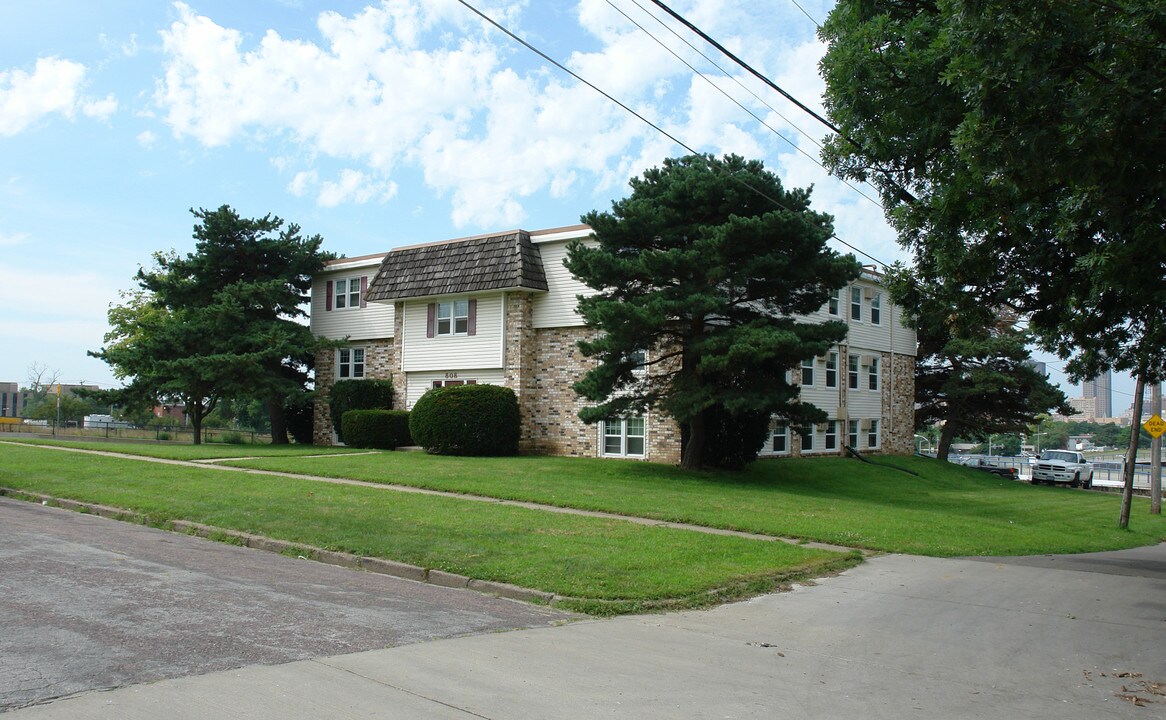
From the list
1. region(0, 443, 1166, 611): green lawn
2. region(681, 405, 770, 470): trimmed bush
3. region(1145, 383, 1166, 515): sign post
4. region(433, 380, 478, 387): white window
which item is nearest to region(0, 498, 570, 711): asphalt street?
region(0, 443, 1166, 611): green lawn

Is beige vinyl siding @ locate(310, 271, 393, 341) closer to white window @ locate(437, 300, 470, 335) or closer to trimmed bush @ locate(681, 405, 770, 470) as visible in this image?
white window @ locate(437, 300, 470, 335)

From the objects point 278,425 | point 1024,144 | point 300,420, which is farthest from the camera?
point 300,420

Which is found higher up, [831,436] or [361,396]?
[361,396]

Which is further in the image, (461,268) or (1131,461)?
(461,268)

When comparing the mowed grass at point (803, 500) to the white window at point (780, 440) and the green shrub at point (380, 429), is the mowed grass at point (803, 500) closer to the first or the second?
the white window at point (780, 440)

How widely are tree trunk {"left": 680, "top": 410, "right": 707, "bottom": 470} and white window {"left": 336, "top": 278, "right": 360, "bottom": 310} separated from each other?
16.3 m

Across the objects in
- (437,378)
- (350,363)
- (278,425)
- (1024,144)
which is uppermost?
(1024,144)

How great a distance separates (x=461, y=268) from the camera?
31.5 meters

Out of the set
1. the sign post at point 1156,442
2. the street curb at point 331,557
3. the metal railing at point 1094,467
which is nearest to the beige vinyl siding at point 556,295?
the street curb at point 331,557

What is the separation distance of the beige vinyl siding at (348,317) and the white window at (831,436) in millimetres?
16867

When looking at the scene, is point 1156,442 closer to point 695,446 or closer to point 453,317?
point 695,446

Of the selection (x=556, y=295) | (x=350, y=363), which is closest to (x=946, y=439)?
(x=556, y=295)

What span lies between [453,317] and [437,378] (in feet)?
7.51

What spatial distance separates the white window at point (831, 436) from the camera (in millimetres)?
34875
